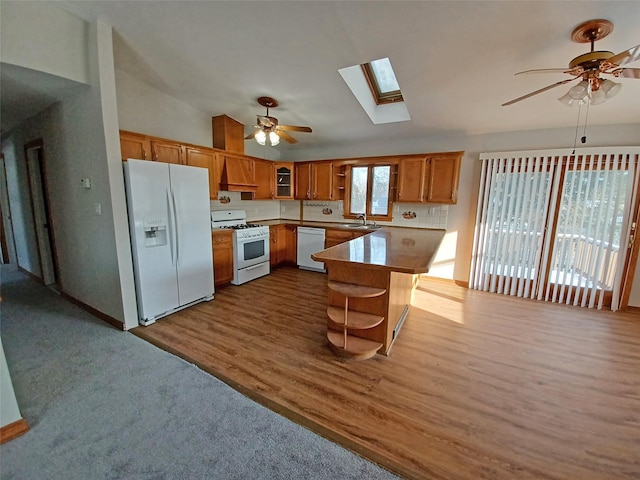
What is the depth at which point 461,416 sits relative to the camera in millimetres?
1769

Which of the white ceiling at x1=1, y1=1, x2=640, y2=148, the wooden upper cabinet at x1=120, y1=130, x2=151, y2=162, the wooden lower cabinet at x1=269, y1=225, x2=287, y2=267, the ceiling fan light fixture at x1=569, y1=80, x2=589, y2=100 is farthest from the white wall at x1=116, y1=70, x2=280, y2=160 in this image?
the ceiling fan light fixture at x1=569, y1=80, x2=589, y2=100

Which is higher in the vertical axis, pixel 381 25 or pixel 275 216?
pixel 381 25

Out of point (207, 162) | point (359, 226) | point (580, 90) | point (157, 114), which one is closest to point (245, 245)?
point (207, 162)

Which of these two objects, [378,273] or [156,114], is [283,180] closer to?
[156,114]

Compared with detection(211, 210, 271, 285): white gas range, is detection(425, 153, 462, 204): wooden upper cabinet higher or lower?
higher

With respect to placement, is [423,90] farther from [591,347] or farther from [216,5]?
[591,347]

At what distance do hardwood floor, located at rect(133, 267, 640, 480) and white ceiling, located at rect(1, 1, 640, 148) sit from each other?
2.57 m

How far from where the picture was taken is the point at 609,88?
1839mm

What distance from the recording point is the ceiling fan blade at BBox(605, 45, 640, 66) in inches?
60.3

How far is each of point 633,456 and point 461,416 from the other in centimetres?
88

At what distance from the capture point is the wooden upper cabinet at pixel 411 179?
14.1 feet

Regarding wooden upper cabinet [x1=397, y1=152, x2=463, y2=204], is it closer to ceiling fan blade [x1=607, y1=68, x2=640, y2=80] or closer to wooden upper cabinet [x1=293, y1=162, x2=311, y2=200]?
wooden upper cabinet [x1=293, y1=162, x2=311, y2=200]

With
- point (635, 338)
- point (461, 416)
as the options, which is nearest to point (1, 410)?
point (461, 416)

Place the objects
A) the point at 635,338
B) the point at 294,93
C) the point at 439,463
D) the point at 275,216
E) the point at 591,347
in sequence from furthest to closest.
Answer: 1. the point at 275,216
2. the point at 294,93
3. the point at 635,338
4. the point at 591,347
5. the point at 439,463
